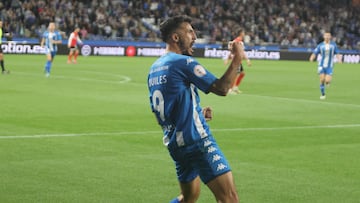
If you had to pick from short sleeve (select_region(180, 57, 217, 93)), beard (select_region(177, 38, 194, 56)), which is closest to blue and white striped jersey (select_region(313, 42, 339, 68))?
beard (select_region(177, 38, 194, 56))

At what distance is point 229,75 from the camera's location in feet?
22.1

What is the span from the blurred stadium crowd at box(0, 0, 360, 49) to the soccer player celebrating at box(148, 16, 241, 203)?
153 feet

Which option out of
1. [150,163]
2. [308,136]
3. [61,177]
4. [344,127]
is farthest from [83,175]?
[344,127]

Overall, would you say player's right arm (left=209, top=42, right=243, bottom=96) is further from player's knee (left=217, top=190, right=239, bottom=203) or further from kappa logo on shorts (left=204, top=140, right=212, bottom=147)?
player's knee (left=217, top=190, right=239, bottom=203)

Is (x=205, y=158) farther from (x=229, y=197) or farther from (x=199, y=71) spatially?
(x=199, y=71)

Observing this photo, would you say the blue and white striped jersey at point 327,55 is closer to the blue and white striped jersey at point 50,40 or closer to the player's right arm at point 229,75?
the blue and white striped jersey at point 50,40

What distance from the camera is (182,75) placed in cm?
692

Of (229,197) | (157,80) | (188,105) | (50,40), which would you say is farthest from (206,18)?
(229,197)

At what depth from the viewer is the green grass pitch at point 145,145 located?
1010 centimetres

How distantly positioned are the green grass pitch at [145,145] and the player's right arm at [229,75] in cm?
302

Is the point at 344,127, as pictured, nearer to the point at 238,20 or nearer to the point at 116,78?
the point at 116,78

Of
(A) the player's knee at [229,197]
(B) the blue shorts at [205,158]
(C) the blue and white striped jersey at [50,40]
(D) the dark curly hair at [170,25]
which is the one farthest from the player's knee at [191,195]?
(C) the blue and white striped jersey at [50,40]

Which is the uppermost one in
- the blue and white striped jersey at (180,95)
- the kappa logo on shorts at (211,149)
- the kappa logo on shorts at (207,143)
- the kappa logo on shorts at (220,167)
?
the blue and white striped jersey at (180,95)

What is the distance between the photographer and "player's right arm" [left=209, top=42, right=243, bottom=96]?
22.1 ft
